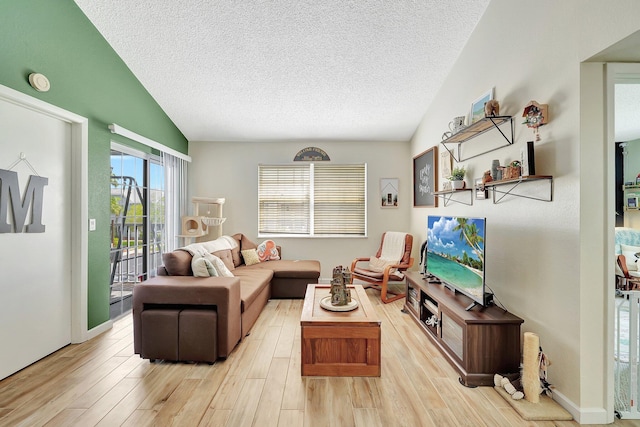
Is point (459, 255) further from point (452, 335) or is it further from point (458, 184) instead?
point (458, 184)

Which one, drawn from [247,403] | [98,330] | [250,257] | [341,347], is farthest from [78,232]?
[341,347]

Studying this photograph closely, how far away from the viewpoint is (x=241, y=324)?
274 centimetres

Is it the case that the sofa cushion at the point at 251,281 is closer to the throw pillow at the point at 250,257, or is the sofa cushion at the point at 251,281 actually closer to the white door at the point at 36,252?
the throw pillow at the point at 250,257

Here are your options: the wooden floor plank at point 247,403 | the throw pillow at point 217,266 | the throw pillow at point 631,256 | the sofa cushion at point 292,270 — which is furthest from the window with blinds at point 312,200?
the throw pillow at point 631,256

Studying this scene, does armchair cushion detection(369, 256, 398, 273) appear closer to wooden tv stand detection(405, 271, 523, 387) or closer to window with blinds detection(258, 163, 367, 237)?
window with blinds detection(258, 163, 367, 237)

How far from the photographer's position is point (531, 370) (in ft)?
6.18

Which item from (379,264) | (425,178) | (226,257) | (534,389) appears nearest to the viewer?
(534,389)

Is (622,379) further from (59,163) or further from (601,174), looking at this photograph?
(59,163)

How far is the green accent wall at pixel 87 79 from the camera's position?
2.26 metres

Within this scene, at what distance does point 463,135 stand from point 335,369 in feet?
8.17

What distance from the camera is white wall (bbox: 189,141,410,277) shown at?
16.5ft

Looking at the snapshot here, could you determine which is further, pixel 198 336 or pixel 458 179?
pixel 458 179

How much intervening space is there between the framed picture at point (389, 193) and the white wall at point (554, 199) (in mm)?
2297

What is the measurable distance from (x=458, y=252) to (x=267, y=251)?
2.98m
